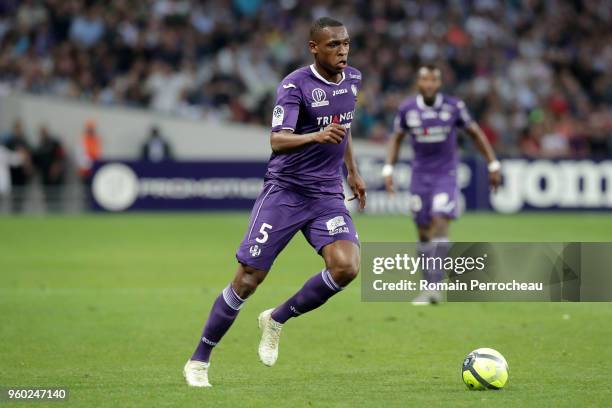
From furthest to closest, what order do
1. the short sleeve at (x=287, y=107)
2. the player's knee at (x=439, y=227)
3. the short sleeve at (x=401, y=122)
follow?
the short sleeve at (x=401, y=122) → the player's knee at (x=439, y=227) → the short sleeve at (x=287, y=107)

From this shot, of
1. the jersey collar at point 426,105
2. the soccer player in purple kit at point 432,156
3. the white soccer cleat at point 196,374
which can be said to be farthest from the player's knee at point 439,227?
the white soccer cleat at point 196,374

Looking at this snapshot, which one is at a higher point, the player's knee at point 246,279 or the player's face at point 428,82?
the player's face at point 428,82

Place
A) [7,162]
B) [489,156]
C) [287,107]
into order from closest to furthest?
1. [287,107]
2. [489,156]
3. [7,162]

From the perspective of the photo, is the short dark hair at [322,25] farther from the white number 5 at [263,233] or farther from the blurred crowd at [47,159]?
the blurred crowd at [47,159]

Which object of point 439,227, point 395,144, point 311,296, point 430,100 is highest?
point 430,100

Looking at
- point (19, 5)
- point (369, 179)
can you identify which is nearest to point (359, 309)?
point (369, 179)

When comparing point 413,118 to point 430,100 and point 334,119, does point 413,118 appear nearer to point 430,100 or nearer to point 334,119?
point 430,100

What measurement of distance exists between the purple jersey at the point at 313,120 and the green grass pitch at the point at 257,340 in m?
1.42

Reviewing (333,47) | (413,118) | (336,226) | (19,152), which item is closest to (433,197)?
(413,118)

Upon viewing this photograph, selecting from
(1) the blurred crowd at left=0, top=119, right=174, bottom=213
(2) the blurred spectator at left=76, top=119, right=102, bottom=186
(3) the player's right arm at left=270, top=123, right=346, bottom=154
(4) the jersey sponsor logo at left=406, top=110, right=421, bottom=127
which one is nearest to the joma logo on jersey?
(3) the player's right arm at left=270, top=123, right=346, bottom=154

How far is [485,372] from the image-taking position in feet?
25.2

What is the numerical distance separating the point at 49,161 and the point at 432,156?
15.0m

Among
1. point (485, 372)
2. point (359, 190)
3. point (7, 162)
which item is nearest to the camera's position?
Result: point (485, 372)

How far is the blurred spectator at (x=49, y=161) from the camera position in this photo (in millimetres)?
26016
